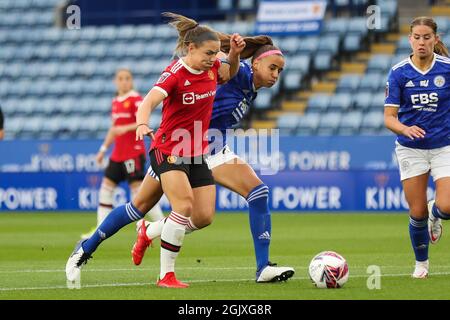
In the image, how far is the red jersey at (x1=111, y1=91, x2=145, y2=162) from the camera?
1652 cm

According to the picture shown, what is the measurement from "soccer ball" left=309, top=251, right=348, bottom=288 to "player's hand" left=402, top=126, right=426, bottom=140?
49.5 inches

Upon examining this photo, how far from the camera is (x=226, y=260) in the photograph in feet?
41.6

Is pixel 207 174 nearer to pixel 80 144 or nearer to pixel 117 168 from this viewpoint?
pixel 117 168

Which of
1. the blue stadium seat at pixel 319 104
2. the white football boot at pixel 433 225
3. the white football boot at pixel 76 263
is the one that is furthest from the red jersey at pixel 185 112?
the blue stadium seat at pixel 319 104

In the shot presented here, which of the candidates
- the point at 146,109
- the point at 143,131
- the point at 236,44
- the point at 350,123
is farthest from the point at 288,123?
the point at 143,131

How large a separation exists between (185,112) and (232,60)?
0.84m

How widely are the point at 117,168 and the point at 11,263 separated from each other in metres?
4.08

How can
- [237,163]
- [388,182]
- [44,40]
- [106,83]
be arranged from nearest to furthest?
[237,163], [388,182], [106,83], [44,40]

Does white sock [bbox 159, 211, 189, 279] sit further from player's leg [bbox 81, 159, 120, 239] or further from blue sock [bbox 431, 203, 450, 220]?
player's leg [bbox 81, 159, 120, 239]

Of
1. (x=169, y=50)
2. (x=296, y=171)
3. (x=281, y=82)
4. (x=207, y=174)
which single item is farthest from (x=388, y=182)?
(x=207, y=174)

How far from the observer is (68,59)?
A: 30.5m

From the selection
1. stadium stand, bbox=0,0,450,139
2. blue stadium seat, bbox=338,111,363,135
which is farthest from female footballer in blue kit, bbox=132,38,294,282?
blue stadium seat, bbox=338,111,363,135

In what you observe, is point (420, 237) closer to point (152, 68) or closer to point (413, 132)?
point (413, 132)

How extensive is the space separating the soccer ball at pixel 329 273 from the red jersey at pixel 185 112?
1.37 meters
